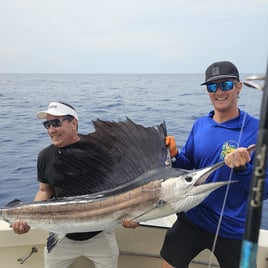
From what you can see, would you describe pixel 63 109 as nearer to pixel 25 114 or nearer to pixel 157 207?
pixel 157 207

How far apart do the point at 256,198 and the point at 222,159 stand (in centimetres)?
92

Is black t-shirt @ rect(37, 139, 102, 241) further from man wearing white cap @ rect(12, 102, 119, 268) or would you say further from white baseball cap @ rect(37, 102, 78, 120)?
white baseball cap @ rect(37, 102, 78, 120)

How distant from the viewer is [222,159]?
6.24ft

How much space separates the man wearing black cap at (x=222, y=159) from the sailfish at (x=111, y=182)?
0.51 ft

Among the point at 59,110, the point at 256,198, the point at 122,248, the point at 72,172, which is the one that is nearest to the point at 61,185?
the point at 72,172

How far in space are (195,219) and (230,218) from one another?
203 millimetres

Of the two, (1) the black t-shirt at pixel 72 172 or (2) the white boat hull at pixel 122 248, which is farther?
(2) the white boat hull at pixel 122 248

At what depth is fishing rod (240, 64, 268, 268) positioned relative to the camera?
0.97 metres

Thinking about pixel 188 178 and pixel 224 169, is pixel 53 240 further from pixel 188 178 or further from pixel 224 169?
pixel 224 169

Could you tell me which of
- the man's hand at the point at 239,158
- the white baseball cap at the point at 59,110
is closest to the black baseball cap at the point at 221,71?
the man's hand at the point at 239,158

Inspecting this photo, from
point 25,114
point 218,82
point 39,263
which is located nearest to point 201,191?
point 218,82

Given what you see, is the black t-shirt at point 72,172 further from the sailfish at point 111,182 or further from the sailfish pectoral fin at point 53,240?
the sailfish pectoral fin at point 53,240

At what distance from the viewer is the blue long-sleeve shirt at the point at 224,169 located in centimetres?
188

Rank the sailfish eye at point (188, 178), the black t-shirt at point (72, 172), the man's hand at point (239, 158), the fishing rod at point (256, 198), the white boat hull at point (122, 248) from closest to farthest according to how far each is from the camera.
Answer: the fishing rod at point (256, 198)
the man's hand at point (239, 158)
the sailfish eye at point (188, 178)
the black t-shirt at point (72, 172)
the white boat hull at point (122, 248)
